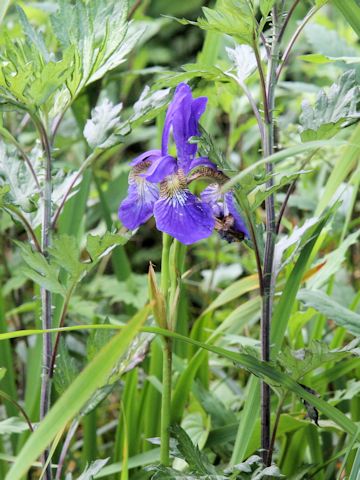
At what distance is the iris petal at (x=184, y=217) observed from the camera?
2.88ft

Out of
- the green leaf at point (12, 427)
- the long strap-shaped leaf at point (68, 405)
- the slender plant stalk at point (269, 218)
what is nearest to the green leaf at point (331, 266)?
the slender plant stalk at point (269, 218)

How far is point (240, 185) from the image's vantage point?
0.85 metres

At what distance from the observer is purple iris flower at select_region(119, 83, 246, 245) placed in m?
0.89

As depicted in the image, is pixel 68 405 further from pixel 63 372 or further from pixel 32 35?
pixel 32 35

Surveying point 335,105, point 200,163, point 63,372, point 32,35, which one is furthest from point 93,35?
point 63,372

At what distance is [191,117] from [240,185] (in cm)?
11

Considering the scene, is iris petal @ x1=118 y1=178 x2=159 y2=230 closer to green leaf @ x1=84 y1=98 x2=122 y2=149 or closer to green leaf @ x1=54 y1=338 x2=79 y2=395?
green leaf @ x1=84 y1=98 x2=122 y2=149

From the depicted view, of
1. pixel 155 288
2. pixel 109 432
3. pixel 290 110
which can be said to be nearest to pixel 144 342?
pixel 155 288

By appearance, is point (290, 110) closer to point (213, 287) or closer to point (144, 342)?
point (213, 287)

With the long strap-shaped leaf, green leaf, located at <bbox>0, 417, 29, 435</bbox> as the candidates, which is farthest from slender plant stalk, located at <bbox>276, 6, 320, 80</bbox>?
green leaf, located at <bbox>0, 417, 29, 435</bbox>

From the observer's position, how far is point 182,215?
2.91ft

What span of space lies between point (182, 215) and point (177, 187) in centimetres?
5

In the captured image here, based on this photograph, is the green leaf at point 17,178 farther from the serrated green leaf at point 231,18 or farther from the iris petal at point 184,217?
the serrated green leaf at point 231,18

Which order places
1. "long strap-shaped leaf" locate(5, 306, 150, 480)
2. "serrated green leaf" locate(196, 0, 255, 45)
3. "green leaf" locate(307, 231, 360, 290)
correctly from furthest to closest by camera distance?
"green leaf" locate(307, 231, 360, 290), "serrated green leaf" locate(196, 0, 255, 45), "long strap-shaped leaf" locate(5, 306, 150, 480)
